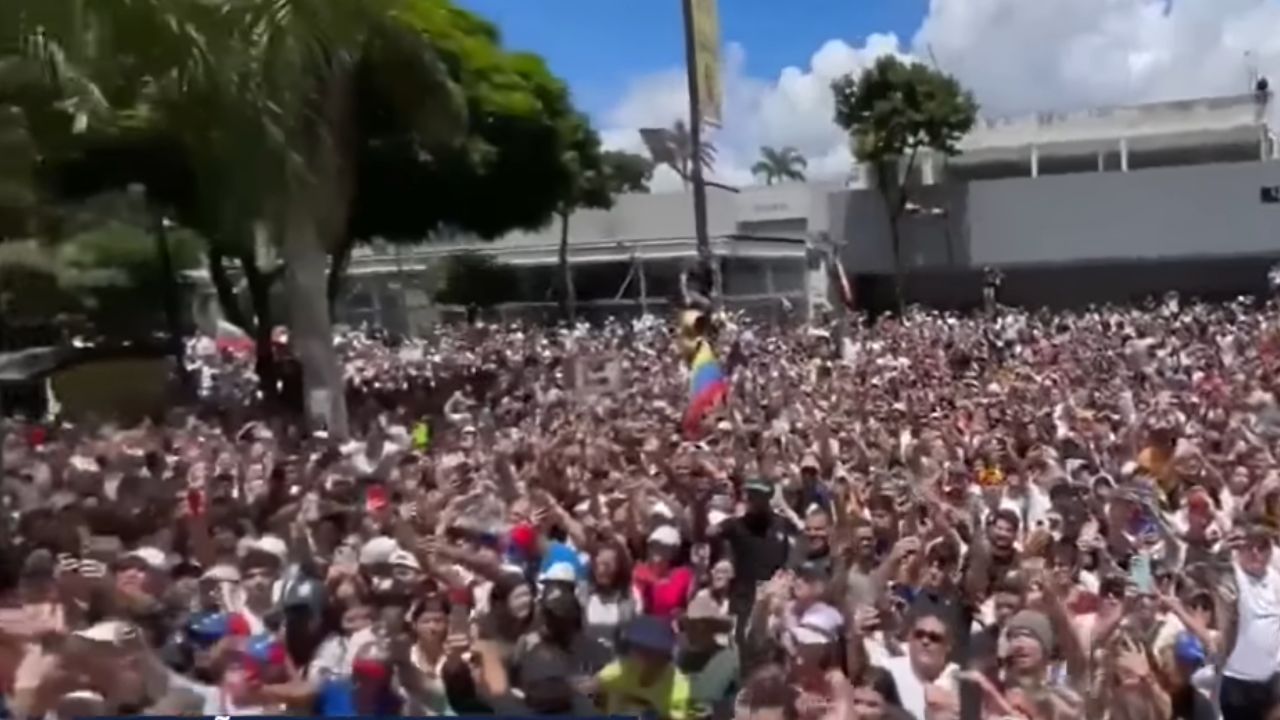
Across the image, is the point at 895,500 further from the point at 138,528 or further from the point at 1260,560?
the point at 138,528

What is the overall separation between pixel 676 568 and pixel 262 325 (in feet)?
63.6

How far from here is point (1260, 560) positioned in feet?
23.3

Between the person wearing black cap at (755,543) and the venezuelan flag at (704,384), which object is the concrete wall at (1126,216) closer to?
the venezuelan flag at (704,384)

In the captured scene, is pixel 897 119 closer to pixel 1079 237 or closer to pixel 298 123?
pixel 1079 237

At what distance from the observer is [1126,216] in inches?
1925

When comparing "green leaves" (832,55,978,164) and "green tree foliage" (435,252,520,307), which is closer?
"green tree foliage" (435,252,520,307)

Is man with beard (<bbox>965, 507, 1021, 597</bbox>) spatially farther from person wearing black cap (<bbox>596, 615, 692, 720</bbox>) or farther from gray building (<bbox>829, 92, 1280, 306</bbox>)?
gray building (<bbox>829, 92, 1280, 306</bbox>)

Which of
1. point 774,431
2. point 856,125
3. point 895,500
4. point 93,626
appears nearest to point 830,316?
point 856,125

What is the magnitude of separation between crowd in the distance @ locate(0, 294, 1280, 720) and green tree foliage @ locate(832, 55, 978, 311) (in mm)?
35186

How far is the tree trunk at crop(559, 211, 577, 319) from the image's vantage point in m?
43.3

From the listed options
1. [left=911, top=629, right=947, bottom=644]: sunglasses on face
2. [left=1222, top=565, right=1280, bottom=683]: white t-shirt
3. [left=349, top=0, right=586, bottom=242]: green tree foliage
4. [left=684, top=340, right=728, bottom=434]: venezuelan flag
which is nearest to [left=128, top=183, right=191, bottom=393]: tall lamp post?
[left=349, top=0, right=586, bottom=242]: green tree foliage

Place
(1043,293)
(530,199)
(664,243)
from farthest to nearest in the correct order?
(1043,293)
(664,243)
(530,199)

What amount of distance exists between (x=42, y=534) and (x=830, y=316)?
26027 millimetres

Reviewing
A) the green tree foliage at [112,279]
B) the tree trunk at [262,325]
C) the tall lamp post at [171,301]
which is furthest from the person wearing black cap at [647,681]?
the green tree foliage at [112,279]
